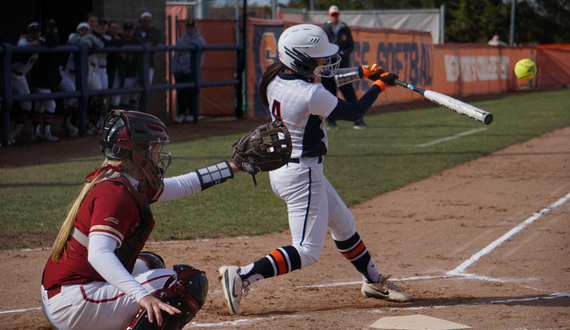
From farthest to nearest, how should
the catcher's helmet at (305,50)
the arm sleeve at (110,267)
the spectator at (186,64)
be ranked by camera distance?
the spectator at (186,64), the catcher's helmet at (305,50), the arm sleeve at (110,267)

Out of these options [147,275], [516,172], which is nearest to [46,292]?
[147,275]

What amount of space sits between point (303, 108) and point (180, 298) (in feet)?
4.77

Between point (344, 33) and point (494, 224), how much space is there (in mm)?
7731

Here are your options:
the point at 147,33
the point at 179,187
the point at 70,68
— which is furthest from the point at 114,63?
the point at 179,187

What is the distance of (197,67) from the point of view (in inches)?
547

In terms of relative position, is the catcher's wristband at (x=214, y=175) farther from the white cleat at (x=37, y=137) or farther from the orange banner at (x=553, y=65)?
the orange banner at (x=553, y=65)

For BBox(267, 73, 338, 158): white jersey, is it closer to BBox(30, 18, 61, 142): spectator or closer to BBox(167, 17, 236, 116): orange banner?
BBox(30, 18, 61, 142): spectator

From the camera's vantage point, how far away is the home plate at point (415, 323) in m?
3.43

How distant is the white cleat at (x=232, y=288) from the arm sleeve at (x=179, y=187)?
548mm

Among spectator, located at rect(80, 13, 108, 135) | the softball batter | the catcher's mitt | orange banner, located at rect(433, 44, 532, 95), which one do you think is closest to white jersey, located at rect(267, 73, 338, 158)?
the softball batter

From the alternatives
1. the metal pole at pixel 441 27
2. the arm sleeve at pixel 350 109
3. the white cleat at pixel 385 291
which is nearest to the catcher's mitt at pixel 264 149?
the arm sleeve at pixel 350 109

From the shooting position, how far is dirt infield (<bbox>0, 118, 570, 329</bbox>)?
3.71 meters

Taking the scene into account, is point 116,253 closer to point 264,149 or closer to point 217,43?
point 264,149

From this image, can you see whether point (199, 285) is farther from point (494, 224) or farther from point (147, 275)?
point (494, 224)
